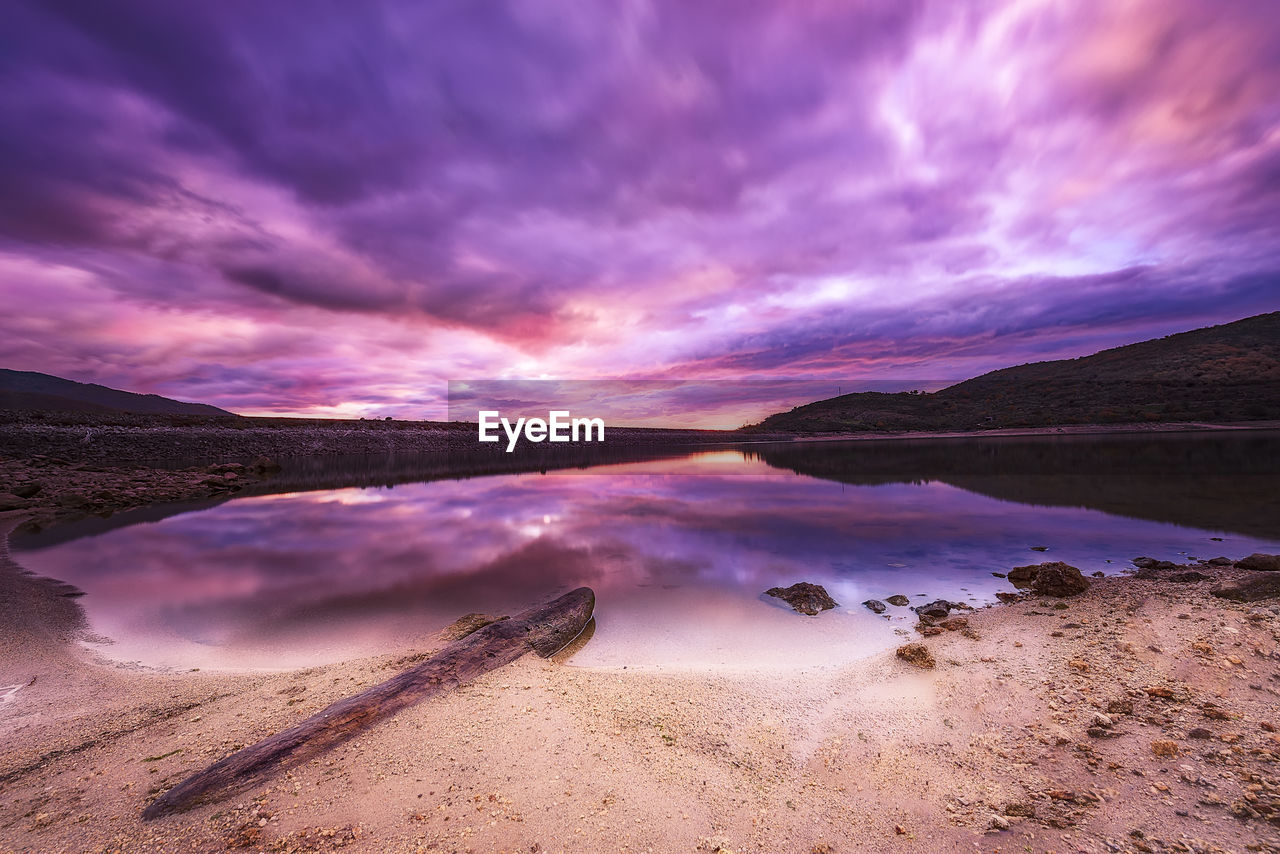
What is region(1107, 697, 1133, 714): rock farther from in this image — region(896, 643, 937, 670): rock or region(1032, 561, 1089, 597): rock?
region(1032, 561, 1089, 597): rock

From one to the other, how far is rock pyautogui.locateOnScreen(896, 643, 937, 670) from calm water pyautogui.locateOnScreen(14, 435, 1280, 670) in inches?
26.7

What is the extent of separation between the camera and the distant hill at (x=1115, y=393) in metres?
74.9

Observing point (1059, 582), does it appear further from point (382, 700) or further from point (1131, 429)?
point (1131, 429)

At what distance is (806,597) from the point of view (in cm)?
814

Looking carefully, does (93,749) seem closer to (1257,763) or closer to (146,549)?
(1257,763)

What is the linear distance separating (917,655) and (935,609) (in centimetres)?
246

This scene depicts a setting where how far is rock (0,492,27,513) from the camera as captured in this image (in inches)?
639

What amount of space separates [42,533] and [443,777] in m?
19.6

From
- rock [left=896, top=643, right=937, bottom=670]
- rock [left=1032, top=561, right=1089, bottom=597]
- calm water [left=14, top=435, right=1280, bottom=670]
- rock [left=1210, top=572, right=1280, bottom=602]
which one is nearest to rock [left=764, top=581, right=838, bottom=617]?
calm water [left=14, top=435, right=1280, bottom=670]

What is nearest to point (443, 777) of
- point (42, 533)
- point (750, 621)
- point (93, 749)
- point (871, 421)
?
point (93, 749)

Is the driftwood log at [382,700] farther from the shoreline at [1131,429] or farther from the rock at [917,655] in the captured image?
the shoreline at [1131,429]

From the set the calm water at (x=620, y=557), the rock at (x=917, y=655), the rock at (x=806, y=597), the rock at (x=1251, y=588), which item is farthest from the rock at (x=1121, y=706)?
the rock at (x=1251, y=588)

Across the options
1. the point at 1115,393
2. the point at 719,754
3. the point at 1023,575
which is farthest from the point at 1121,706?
the point at 1115,393

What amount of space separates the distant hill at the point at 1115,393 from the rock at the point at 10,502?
117932 mm
